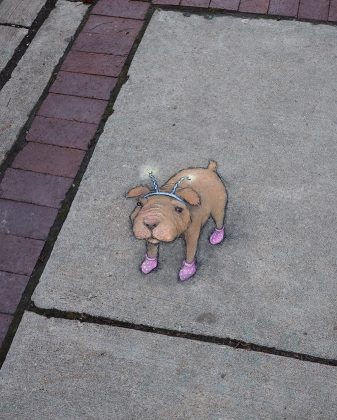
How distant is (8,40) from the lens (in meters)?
3.72

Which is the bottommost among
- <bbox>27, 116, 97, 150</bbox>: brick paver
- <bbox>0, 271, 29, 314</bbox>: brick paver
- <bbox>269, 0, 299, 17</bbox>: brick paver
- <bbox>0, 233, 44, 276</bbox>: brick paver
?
<bbox>0, 271, 29, 314</bbox>: brick paver

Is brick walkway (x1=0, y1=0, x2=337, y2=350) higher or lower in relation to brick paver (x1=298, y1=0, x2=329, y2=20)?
lower

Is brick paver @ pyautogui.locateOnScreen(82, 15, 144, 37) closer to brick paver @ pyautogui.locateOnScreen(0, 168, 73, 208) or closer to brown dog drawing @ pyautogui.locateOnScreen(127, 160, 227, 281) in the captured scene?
brick paver @ pyautogui.locateOnScreen(0, 168, 73, 208)

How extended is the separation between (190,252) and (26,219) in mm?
919

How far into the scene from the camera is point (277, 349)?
2.43 metres

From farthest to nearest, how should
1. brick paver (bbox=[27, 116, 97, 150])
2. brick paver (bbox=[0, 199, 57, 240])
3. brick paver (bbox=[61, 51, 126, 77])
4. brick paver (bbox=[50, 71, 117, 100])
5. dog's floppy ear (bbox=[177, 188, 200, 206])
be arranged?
brick paver (bbox=[61, 51, 126, 77]) < brick paver (bbox=[50, 71, 117, 100]) < brick paver (bbox=[27, 116, 97, 150]) < brick paver (bbox=[0, 199, 57, 240]) < dog's floppy ear (bbox=[177, 188, 200, 206])

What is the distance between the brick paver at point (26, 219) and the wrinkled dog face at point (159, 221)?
72 centimetres

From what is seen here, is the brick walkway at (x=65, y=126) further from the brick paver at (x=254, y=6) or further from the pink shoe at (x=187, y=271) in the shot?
the pink shoe at (x=187, y=271)

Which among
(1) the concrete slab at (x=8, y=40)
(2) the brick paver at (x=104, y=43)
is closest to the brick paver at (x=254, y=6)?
(2) the brick paver at (x=104, y=43)

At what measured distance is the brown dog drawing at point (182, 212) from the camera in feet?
7.38

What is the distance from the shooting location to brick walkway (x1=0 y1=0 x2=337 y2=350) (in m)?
2.77

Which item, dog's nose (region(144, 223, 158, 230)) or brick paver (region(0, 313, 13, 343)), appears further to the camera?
brick paver (region(0, 313, 13, 343))

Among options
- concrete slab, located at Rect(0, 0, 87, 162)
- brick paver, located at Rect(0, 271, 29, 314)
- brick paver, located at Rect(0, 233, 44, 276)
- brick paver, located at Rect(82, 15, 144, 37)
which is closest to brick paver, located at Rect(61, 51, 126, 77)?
concrete slab, located at Rect(0, 0, 87, 162)

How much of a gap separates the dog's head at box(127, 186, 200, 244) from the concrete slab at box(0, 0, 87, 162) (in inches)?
47.7
